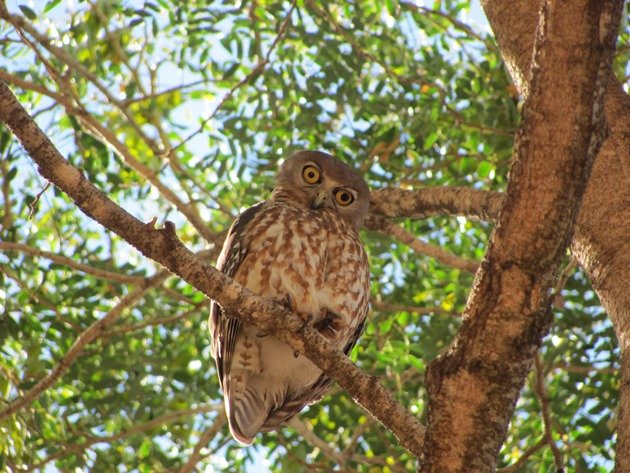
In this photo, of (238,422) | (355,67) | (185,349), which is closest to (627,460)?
(238,422)

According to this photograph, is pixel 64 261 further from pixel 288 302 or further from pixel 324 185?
pixel 324 185

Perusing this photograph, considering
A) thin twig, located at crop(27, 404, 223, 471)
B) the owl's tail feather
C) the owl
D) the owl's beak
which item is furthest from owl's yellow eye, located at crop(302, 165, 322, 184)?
thin twig, located at crop(27, 404, 223, 471)

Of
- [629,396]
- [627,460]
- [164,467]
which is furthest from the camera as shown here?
[164,467]

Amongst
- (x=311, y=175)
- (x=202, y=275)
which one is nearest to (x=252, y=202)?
(x=311, y=175)

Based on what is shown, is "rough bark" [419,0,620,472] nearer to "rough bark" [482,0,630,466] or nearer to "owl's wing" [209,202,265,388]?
"rough bark" [482,0,630,466]

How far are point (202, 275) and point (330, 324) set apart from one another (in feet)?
4.32

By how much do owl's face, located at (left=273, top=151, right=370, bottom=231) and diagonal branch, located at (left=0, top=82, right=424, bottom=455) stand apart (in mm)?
1507

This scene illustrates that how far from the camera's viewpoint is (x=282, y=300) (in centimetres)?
374

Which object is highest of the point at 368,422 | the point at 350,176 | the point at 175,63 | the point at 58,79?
the point at 175,63

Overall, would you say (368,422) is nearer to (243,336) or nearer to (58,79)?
(243,336)

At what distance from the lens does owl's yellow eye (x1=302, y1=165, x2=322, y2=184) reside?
460 centimetres

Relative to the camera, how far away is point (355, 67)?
194 inches

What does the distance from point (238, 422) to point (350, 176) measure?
4.76 ft

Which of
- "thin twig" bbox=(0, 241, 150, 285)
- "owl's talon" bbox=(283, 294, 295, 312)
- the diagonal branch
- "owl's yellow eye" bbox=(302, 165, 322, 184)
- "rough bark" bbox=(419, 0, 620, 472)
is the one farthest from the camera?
"owl's yellow eye" bbox=(302, 165, 322, 184)
